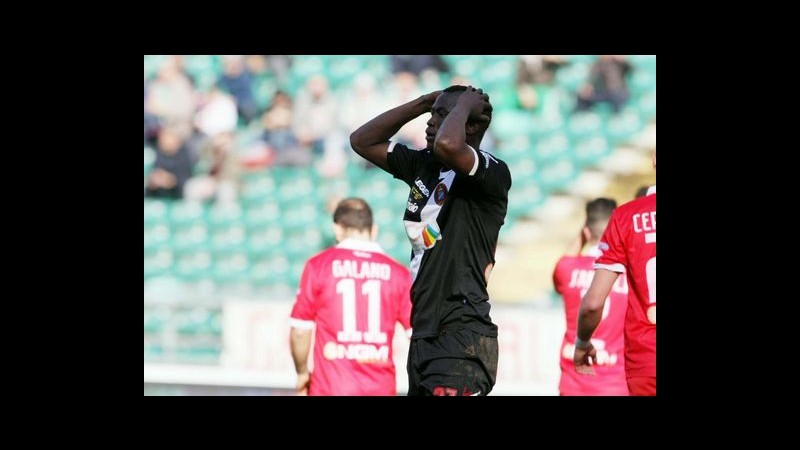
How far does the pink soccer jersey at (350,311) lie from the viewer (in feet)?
24.3

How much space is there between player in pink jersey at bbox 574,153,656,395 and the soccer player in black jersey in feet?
4.56

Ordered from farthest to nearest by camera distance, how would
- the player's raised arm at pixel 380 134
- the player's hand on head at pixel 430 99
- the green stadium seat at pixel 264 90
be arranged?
the green stadium seat at pixel 264 90 < the player's raised arm at pixel 380 134 < the player's hand on head at pixel 430 99

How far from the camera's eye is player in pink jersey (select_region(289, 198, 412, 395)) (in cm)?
741

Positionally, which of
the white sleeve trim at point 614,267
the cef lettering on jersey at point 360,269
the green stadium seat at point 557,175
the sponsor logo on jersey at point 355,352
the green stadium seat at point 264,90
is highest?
the green stadium seat at point 264,90

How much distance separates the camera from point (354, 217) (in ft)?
24.4

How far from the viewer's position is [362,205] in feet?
24.6

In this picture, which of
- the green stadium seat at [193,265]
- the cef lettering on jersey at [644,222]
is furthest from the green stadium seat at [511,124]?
the cef lettering on jersey at [644,222]

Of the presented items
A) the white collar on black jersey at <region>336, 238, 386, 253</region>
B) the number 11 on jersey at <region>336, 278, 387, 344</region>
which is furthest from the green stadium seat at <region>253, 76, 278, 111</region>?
the number 11 on jersey at <region>336, 278, 387, 344</region>

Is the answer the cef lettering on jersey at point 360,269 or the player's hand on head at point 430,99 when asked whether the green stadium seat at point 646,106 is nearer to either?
the cef lettering on jersey at point 360,269

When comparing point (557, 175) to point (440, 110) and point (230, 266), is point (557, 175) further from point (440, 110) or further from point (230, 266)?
point (440, 110)

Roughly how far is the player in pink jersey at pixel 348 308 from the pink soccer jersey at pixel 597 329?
153 centimetres

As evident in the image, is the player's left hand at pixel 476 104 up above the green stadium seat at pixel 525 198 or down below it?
below

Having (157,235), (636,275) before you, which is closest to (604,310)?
(636,275)

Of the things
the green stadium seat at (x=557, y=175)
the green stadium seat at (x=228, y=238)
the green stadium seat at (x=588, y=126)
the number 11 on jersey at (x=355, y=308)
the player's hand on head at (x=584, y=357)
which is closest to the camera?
the player's hand on head at (x=584, y=357)
